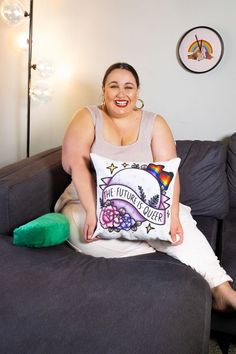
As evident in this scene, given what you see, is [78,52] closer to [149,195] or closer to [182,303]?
[149,195]

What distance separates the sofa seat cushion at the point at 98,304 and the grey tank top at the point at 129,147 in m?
0.42

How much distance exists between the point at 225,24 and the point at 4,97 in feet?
5.38

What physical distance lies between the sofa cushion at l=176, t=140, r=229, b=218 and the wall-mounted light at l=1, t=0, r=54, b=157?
3.55 feet

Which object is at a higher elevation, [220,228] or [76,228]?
[76,228]

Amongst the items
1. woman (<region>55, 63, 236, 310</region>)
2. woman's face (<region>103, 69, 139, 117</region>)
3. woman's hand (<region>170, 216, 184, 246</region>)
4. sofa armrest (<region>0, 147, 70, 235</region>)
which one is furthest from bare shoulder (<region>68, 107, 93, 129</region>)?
woman's hand (<region>170, 216, 184, 246</region>)

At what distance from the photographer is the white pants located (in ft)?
3.56

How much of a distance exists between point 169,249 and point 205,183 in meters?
0.64

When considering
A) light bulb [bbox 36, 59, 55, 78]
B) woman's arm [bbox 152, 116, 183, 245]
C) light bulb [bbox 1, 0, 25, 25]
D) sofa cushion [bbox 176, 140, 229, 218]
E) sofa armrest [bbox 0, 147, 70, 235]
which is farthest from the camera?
light bulb [bbox 36, 59, 55, 78]

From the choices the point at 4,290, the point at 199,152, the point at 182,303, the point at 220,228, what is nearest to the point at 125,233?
the point at 182,303

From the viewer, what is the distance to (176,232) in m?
1.14

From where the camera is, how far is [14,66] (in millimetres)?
2248

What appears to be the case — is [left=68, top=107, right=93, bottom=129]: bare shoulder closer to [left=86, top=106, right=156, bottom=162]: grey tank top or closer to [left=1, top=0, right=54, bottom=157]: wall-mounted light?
[left=86, top=106, right=156, bottom=162]: grey tank top

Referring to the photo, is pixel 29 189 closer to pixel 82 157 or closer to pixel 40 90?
pixel 82 157

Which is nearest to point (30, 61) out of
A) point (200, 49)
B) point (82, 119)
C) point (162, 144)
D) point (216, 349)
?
point (82, 119)
